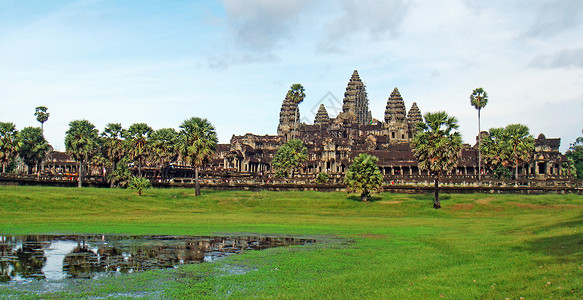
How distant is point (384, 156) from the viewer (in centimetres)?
12525

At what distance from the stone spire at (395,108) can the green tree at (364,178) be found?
11165 centimetres

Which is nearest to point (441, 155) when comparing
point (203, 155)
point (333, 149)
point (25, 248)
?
point (203, 155)

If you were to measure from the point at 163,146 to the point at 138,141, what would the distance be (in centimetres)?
774

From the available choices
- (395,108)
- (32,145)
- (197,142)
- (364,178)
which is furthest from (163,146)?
(395,108)

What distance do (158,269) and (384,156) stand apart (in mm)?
105129

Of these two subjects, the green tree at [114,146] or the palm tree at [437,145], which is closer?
the palm tree at [437,145]

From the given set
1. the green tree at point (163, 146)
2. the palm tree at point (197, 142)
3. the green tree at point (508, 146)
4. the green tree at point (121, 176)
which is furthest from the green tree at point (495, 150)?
the green tree at point (121, 176)

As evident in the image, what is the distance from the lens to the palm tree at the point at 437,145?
65.0 m

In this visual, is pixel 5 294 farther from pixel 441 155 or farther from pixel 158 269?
pixel 441 155

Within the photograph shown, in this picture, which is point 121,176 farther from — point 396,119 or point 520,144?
point 396,119

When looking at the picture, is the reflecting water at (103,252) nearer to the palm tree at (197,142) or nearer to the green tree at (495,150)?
the palm tree at (197,142)

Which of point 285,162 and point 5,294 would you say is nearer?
point 5,294

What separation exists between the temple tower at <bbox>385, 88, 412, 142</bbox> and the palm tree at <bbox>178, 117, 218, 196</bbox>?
10136cm

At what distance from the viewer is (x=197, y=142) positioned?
7900 centimetres
